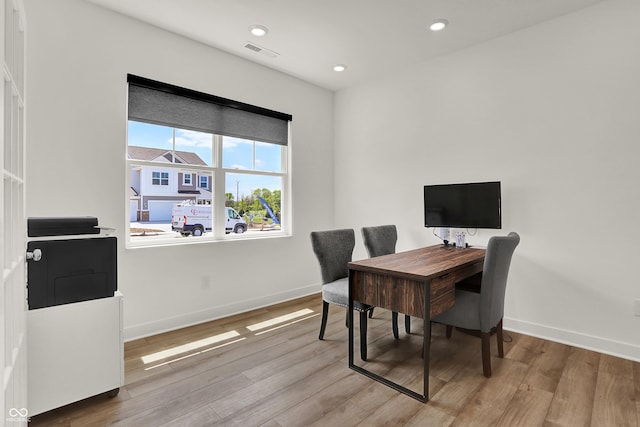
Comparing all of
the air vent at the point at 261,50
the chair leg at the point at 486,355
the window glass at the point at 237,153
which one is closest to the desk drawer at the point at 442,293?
the chair leg at the point at 486,355

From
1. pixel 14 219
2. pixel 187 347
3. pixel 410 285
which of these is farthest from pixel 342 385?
pixel 14 219

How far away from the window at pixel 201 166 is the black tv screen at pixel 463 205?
179 cm

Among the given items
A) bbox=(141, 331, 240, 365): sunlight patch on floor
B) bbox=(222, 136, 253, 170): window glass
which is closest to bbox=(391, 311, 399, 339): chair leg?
bbox=(141, 331, 240, 365): sunlight patch on floor

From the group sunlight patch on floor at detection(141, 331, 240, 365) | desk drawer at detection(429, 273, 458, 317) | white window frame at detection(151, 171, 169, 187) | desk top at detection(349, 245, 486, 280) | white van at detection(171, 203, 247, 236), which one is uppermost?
white window frame at detection(151, 171, 169, 187)

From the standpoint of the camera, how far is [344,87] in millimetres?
4469

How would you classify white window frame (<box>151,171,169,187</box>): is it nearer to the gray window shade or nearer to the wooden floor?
the gray window shade

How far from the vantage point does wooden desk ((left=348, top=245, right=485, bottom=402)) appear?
195 centimetres

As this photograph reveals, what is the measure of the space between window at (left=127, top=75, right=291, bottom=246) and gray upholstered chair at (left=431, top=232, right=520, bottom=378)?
2.40 metres

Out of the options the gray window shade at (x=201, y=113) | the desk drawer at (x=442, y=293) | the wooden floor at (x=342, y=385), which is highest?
the gray window shade at (x=201, y=113)

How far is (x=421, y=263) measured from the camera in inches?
91.8

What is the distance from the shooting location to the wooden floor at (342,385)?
5.94 feet

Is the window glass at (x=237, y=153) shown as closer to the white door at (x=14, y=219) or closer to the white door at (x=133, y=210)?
the white door at (x=133, y=210)

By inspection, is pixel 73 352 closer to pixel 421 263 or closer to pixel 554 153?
pixel 421 263

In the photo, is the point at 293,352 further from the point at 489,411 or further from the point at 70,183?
the point at 70,183
